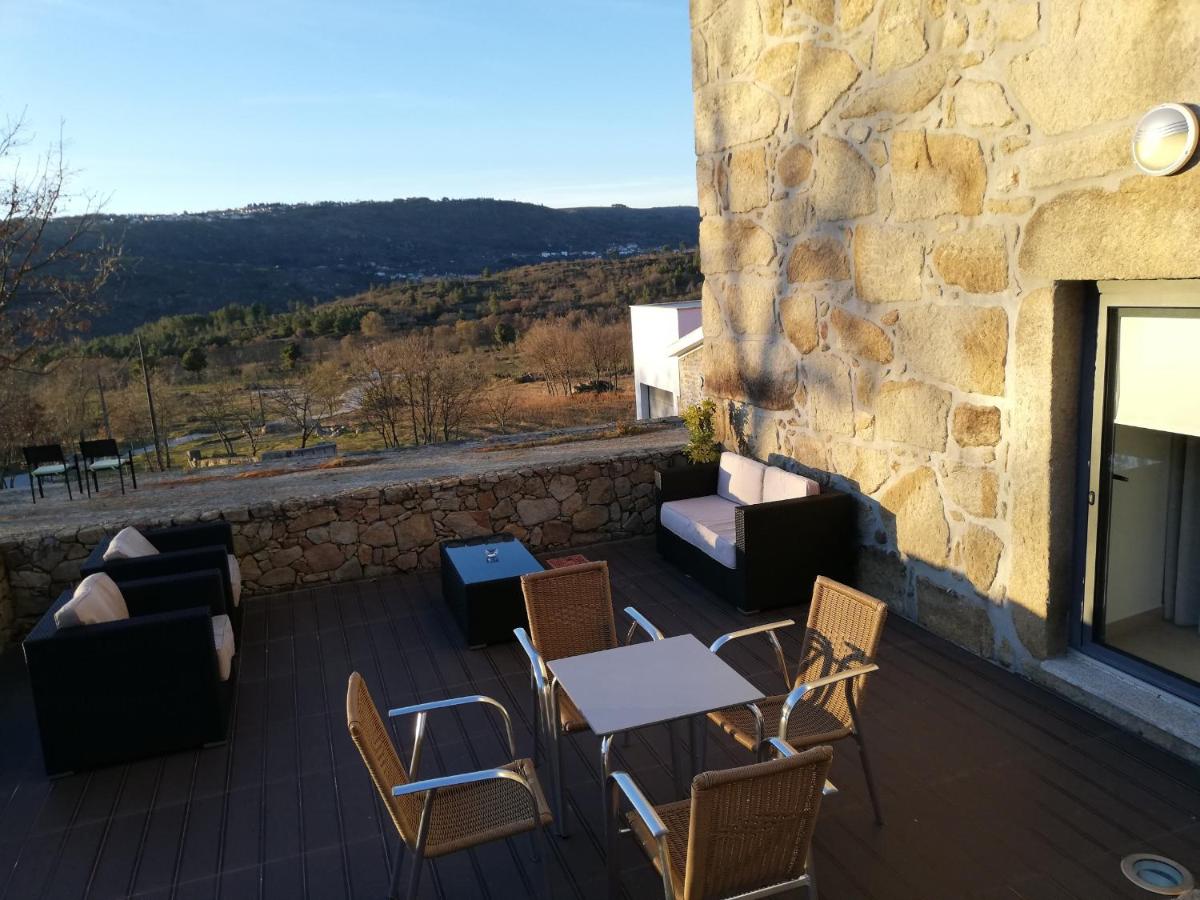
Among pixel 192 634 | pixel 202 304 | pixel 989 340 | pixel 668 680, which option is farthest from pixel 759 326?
pixel 202 304

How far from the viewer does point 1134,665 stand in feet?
13.6

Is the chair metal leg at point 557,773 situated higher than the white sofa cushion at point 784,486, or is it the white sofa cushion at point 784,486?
the white sofa cushion at point 784,486

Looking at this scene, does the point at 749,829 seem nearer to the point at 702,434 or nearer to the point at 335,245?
the point at 702,434

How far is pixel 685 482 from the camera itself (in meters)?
7.00

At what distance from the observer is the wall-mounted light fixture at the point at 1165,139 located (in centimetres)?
324

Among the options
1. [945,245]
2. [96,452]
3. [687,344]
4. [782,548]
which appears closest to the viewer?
[945,245]

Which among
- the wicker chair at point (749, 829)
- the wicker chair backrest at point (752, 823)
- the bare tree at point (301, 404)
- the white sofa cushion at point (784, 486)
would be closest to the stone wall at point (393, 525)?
the white sofa cushion at point (784, 486)

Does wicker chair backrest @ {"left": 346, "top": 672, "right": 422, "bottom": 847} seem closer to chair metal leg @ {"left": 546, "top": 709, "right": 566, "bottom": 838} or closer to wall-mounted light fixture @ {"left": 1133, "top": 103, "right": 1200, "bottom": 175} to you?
chair metal leg @ {"left": 546, "top": 709, "right": 566, "bottom": 838}

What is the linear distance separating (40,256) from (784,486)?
929cm

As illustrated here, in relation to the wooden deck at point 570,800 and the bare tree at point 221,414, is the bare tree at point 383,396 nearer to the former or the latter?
the bare tree at point 221,414

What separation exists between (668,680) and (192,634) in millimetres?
2508

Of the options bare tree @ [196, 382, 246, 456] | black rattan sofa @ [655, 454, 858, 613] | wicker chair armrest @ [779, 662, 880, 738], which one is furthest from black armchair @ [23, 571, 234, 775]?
bare tree @ [196, 382, 246, 456]

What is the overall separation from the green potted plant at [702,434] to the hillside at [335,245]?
2131 centimetres

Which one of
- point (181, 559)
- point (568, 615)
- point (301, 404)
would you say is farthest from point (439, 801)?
point (301, 404)
